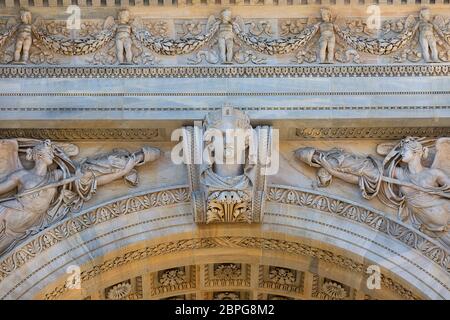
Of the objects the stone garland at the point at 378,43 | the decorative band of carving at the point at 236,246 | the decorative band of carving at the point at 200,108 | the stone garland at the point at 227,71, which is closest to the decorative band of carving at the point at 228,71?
the stone garland at the point at 227,71

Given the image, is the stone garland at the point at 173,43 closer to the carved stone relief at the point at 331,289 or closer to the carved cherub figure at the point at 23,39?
the carved cherub figure at the point at 23,39

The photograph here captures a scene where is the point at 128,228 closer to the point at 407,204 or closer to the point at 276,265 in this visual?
the point at 276,265

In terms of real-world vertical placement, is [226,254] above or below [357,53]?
below

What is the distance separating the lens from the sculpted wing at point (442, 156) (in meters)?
15.5

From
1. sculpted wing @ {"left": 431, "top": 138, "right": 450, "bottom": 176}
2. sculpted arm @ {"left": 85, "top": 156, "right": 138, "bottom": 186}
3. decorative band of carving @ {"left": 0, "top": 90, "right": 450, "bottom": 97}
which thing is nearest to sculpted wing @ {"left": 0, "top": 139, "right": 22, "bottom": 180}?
decorative band of carving @ {"left": 0, "top": 90, "right": 450, "bottom": 97}

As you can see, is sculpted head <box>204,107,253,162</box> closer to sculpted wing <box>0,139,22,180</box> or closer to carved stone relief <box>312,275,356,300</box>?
carved stone relief <box>312,275,356,300</box>

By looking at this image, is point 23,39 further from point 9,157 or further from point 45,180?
point 45,180

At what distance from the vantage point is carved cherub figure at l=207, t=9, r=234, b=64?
52.2ft

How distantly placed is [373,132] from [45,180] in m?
→ 4.04

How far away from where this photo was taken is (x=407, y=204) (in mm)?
15312

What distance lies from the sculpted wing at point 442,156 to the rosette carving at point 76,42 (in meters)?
4.28

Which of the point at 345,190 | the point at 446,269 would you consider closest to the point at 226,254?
the point at 345,190

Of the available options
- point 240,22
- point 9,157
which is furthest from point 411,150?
point 9,157

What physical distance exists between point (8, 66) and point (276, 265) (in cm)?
414
